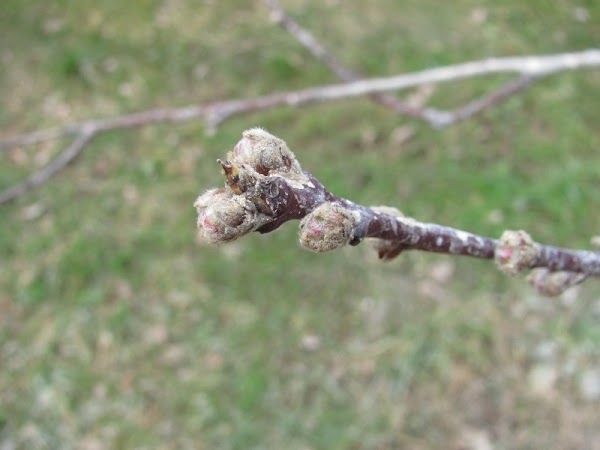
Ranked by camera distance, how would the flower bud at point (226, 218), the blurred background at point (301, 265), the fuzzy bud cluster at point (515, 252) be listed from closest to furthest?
the flower bud at point (226, 218) < the fuzzy bud cluster at point (515, 252) < the blurred background at point (301, 265)

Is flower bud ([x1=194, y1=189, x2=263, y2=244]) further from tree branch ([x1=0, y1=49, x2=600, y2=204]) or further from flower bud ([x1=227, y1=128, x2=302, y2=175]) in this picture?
tree branch ([x1=0, y1=49, x2=600, y2=204])

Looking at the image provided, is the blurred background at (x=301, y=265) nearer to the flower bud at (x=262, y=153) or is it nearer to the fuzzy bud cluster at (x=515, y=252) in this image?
the fuzzy bud cluster at (x=515, y=252)

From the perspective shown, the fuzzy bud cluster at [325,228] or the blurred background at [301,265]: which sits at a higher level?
the fuzzy bud cluster at [325,228]

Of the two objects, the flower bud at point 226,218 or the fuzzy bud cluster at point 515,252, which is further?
the fuzzy bud cluster at point 515,252

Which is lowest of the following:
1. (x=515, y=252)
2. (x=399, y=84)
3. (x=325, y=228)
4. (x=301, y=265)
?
(x=301, y=265)

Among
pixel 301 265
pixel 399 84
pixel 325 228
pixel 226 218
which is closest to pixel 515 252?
pixel 325 228

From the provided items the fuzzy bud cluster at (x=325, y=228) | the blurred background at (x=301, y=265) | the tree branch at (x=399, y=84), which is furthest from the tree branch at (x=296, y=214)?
the blurred background at (x=301, y=265)

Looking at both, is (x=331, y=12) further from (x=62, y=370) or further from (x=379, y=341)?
(x=62, y=370)

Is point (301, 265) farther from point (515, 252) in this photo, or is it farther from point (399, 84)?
point (515, 252)
